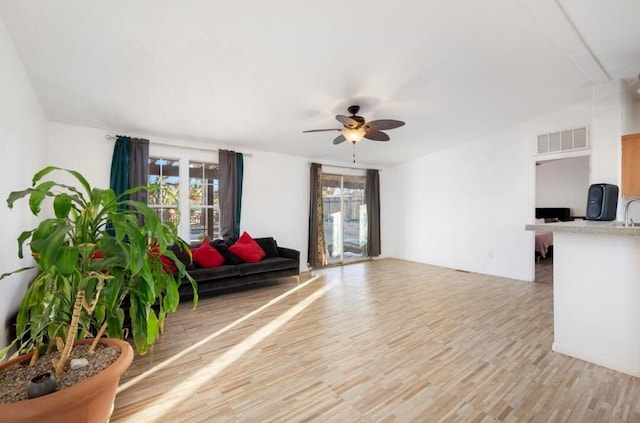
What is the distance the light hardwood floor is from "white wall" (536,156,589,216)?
577 cm

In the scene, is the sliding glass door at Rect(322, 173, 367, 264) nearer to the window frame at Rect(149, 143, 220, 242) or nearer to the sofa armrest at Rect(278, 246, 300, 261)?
the sofa armrest at Rect(278, 246, 300, 261)

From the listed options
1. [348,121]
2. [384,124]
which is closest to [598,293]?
[384,124]

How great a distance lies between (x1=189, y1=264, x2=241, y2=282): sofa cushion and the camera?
390cm

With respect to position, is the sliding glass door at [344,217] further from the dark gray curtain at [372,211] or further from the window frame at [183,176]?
the window frame at [183,176]

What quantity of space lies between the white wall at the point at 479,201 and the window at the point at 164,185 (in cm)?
536

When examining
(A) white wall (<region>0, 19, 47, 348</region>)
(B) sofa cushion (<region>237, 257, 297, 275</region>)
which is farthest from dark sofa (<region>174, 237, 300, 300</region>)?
(A) white wall (<region>0, 19, 47, 348</region>)

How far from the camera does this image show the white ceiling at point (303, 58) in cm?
224

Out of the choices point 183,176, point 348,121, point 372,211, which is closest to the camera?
point 348,121

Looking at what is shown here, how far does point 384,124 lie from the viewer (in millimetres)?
3430

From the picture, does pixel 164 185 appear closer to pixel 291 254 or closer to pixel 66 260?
pixel 291 254

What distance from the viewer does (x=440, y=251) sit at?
6.48 metres

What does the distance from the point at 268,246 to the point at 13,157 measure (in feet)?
11.5

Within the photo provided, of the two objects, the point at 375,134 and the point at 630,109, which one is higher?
the point at 630,109

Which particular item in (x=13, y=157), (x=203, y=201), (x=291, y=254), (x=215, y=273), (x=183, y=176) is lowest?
(x=215, y=273)
